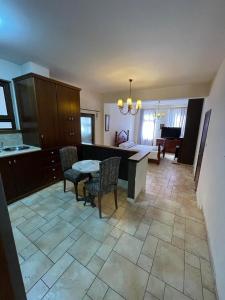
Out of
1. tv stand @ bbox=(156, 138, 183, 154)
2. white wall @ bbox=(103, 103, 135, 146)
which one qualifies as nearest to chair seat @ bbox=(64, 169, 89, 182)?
white wall @ bbox=(103, 103, 135, 146)

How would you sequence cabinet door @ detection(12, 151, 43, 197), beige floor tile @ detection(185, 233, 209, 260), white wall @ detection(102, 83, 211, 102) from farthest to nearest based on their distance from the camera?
1. white wall @ detection(102, 83, 211, 102)
2. cabinet door @ detection(12, 151, 43, 197)
3. beige floor tile @ detection(185, 233, 209, 260)

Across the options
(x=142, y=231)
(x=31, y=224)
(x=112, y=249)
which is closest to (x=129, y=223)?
(x=142, y=231)

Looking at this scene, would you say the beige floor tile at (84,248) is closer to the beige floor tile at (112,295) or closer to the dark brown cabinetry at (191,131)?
the beige floor tile at (112,295)

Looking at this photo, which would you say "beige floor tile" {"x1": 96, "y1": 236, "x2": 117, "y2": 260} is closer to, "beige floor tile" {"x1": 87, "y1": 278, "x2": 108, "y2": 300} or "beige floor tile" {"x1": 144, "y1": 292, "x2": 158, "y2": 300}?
"beige floor tile" {"x1": 87, "y1": 278, "x2": 108, "y2": 300}

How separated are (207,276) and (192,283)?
215 millimetres

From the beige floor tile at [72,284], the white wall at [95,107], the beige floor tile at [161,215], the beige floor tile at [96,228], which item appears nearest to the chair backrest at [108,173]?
the beige floor tile at [96,228]

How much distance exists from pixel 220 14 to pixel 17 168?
3.58m

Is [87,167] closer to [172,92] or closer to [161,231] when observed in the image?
[161,231]

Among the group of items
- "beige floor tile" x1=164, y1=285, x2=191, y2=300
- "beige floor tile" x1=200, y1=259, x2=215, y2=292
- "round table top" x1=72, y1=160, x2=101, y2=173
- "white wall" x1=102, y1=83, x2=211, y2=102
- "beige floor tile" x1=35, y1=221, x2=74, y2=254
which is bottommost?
"beige floor tile" x1=200, y1=259, x2=215, y2=292

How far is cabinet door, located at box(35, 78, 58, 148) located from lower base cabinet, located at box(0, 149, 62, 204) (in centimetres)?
27

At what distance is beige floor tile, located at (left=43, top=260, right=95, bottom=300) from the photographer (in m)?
1.21

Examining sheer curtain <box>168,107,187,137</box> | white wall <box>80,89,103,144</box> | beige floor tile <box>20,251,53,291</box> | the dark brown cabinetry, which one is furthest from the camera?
sheer curtain <box>168,107,187,137</box>

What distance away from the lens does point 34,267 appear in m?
1.43

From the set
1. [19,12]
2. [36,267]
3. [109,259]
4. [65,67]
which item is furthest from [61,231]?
[65,67]
